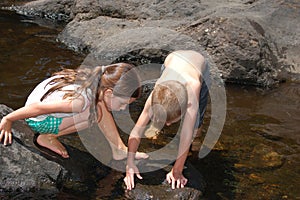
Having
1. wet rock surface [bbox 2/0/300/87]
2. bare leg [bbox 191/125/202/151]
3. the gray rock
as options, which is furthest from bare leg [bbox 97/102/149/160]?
wet rock surface [bbox 2/0/300/87]

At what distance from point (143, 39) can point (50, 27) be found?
2198 mm

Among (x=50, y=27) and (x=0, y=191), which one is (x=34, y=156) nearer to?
(x=0, y=191)

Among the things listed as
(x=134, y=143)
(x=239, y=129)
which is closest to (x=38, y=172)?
(x=134, y=143)

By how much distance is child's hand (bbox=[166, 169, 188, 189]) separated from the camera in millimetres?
3303

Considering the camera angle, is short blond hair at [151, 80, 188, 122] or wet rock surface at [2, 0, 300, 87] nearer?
short blond hair at [151, 80, 188, 122]

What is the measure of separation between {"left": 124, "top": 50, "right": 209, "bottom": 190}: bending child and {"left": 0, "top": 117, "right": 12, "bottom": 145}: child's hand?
2.84 feet

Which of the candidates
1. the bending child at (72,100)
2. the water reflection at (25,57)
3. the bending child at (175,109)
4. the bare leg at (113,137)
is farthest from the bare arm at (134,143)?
the water reflection at (25,57)

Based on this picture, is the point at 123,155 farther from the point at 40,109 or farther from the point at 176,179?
the point at 40,109

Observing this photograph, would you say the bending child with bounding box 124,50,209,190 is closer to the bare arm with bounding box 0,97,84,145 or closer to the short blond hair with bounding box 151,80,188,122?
the short blond hair with bounding box 151,80,188,122

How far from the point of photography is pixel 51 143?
11.4ft

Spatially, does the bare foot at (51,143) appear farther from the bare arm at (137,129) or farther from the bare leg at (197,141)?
the bare leg at (197,141)

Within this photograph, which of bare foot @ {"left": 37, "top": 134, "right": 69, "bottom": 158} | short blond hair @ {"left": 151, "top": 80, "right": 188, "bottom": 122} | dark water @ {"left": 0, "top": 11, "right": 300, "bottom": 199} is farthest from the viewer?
dark water @ {"left": 0, "top": 11, "right": 300, "bottom": 199}

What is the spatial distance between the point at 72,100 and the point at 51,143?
49cm

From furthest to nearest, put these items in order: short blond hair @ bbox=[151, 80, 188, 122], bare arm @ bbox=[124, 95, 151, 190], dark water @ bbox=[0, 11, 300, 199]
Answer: dark water @ bbox=[0, 11, 300, 199], bare arm @ bbox=[124, 95, 151, 190], short blond hair @ bbox=[151, 80, 188, 122]
